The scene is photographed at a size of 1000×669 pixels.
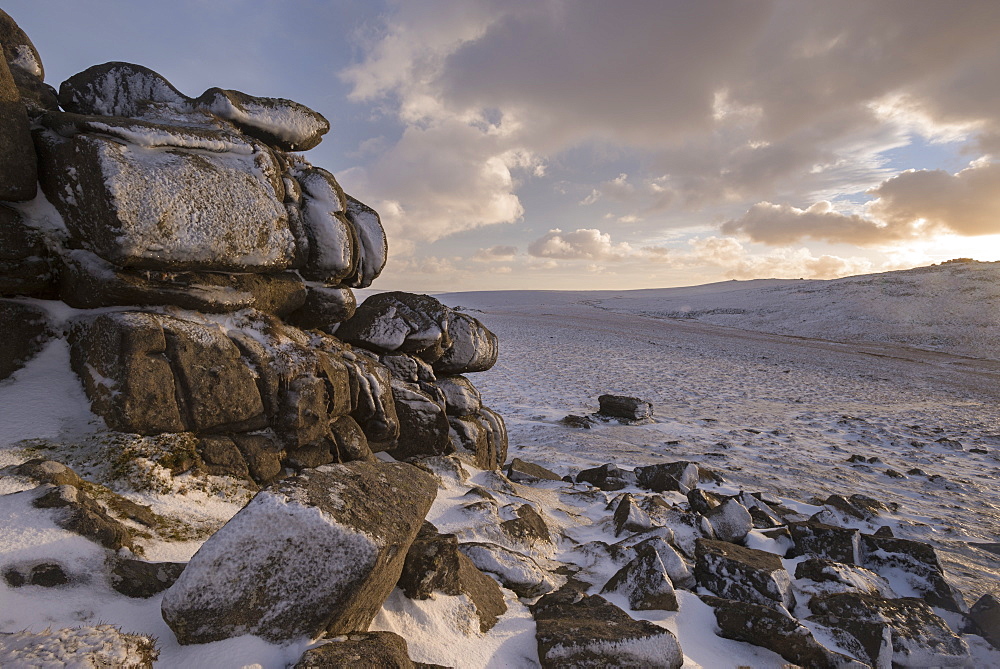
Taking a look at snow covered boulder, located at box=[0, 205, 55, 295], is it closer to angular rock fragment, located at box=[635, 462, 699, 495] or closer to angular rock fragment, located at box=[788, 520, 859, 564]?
angular rock fragment, located at box=[635, 462, 699, 495]

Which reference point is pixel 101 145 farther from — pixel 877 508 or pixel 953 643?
pixel 877 508

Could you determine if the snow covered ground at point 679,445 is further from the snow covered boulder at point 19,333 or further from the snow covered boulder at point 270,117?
the snow covered boulder at point 270,117

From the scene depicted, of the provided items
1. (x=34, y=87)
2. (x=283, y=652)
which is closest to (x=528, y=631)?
(x=283, y=652)

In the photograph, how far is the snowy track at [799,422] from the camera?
360 inches

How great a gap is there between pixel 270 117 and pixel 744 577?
8.85 m

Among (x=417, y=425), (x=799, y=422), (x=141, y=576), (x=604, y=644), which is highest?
(x=141, y=576)

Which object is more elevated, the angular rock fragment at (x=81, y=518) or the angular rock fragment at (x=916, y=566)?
the angular rock fragment at (x=81, y=518)

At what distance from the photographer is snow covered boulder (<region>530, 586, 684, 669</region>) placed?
370 cm

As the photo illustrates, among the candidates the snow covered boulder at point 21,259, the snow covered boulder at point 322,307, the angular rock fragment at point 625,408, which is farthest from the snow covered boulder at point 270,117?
the angular rock fragment at point 625,408

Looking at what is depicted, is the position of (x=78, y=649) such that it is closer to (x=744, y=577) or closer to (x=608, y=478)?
(x=744, y=577)

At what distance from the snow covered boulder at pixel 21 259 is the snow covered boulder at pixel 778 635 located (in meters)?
7.92

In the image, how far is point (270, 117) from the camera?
756 cm

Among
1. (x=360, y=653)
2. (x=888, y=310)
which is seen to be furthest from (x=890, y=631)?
(x=888, y=310)

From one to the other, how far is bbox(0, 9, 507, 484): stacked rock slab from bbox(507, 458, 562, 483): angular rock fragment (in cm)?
158
